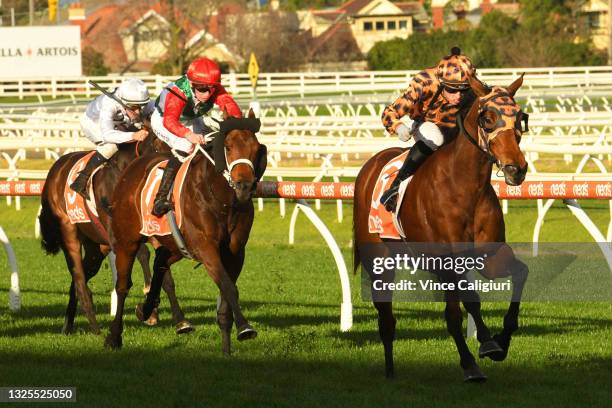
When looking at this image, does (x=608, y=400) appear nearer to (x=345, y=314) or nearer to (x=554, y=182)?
(x=554, y=182)

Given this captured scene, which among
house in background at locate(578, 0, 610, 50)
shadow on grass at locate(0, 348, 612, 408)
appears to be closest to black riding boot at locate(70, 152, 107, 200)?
shadow on grass at locate(0, 348, 612, 408)

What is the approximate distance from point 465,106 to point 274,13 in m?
72.5

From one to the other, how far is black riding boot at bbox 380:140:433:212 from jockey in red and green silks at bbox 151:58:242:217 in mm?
1225

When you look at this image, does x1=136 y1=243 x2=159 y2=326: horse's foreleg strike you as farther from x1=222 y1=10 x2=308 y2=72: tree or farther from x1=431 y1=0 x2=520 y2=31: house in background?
x1=431 y1=0 x2=520 y2=31: house in background

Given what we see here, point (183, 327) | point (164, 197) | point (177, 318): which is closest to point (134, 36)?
point (177, 318)

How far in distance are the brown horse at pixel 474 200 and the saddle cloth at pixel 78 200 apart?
3.42 meters

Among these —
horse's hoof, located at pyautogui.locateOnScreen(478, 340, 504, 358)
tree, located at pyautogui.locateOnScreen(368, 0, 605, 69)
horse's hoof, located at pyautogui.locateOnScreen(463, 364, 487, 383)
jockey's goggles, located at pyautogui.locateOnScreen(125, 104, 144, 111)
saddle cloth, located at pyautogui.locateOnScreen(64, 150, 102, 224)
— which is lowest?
tree, located at pyautogui.locateOnScreen(368, 0, 605, 69)

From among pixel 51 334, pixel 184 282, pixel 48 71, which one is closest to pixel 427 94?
pixel 51 334

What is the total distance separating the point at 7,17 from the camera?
324 ft

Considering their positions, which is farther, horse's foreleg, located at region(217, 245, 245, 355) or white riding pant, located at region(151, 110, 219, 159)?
white riding pant, located at region(151, 110, 219, 159)

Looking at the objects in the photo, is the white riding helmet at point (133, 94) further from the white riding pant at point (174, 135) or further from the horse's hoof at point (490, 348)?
the horse's hoof at point (490, 348)

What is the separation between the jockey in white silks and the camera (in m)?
10.7

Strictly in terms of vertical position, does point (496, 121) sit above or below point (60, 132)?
above

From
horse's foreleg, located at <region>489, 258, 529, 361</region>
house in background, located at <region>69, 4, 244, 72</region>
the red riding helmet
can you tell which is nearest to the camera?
horse's foreleg, located at <region>489, 258, 529, 361</region>
